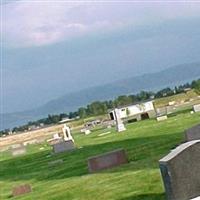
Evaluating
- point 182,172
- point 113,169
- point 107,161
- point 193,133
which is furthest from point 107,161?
point 182,172

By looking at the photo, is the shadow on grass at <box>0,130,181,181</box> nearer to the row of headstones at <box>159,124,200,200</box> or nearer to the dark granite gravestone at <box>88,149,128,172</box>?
the dark granite gravestone at <box>88,149,128,172</box>

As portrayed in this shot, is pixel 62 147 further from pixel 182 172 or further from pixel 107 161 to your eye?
pixel 182 172

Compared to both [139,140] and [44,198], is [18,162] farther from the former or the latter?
[44,198]

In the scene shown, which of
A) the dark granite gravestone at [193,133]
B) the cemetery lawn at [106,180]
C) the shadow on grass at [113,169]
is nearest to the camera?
the cemetery lawn at [106,180]

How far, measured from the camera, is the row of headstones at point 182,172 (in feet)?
40.5

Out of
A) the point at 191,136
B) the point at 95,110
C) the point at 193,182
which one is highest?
the point at 95,110

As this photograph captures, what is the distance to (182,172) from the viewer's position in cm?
1250

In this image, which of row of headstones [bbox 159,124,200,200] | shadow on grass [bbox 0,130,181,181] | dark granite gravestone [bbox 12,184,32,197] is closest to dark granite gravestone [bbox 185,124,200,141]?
shadow on grass [bbox 0,130,181,181]

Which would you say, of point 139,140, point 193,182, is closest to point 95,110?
point 139,140

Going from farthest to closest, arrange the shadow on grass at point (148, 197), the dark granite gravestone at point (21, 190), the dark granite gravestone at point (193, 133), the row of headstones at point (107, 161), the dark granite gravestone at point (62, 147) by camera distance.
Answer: the dark granite gravestone at point (62, 147) < the row of headstones at point (107, 161) < the dark granite gravestone at point (21, 190) < the dark granite gravestone at point (193, 133) < the shadow on grass at point (148, 197)

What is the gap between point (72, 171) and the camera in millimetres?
24359

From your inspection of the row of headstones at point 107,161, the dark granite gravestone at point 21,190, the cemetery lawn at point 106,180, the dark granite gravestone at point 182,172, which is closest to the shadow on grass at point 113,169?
the cemetery lawn at point 106,180

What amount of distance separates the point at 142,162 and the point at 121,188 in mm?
4163

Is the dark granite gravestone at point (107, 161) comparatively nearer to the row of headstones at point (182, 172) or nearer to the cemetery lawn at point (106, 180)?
the cemetery lawn at point (106, 180)
